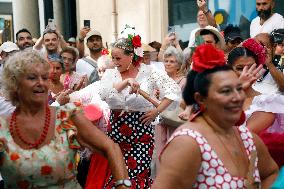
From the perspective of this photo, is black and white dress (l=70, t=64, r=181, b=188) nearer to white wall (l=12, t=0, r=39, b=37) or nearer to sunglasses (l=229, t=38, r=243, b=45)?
sunglasses (l=229, t=38, r=243, b=45)

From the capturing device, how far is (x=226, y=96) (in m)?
3.55

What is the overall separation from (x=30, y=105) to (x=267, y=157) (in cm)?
160

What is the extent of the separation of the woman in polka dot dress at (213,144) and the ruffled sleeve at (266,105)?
1.04 meters

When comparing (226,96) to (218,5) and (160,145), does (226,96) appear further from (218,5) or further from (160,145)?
(218,5)

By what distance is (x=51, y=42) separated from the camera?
32.5ft

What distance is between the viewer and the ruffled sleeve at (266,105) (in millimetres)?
4859

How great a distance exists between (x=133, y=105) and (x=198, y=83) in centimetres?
377

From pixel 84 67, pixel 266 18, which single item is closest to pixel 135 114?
pixel 266 18

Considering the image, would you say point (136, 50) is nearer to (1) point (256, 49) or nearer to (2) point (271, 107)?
(1) point (256, 49)

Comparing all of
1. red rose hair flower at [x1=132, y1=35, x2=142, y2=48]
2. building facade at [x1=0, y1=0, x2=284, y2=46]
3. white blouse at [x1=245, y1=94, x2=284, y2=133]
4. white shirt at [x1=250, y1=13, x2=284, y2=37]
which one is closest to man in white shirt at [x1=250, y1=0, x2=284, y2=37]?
white shirt at [x1=250, y1=13, x2=284, y2=37]

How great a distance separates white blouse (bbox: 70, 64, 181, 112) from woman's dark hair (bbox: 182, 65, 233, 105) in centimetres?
357

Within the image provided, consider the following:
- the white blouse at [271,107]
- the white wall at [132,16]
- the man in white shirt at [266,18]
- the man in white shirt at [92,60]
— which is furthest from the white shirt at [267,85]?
the white wall at [132,16]

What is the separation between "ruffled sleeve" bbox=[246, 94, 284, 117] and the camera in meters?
4.86

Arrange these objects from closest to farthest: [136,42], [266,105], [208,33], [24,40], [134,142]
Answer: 1. [266,105]
2. [134,142]
3. [136,42]
4. [208,33]
5. [24,40]
